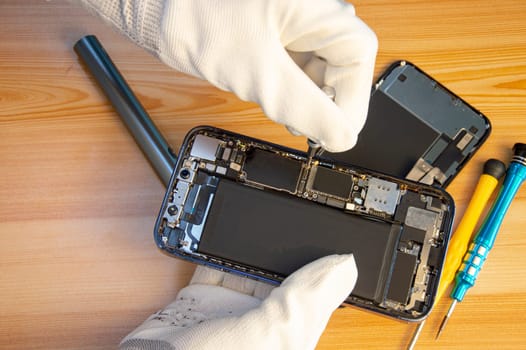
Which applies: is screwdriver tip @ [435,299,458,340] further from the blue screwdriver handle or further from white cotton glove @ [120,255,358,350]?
white cotton glove @ [120,255,358,350]

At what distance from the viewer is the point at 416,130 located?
760 millimetres

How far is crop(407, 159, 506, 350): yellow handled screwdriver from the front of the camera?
71 centimetres

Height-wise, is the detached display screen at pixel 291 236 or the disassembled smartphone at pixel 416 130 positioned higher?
the disassembled smartphone at pixel 416 130

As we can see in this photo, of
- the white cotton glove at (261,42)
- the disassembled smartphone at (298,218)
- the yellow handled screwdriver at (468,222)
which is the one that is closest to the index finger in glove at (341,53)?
the white cotton glove at (261,42)

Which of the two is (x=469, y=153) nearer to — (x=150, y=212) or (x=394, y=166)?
(x=394, y=166)

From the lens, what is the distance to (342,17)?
545mm

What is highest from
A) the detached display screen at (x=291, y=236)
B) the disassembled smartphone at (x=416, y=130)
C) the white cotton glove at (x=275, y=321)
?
the disassembled smartphone at (x=416, y=130)

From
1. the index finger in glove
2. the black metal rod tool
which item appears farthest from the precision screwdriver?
the black metal rod tool

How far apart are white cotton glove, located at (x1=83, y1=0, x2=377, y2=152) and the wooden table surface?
0.73 feet

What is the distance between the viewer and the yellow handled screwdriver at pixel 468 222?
706mm

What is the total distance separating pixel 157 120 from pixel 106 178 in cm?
12

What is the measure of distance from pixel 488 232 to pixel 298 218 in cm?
29

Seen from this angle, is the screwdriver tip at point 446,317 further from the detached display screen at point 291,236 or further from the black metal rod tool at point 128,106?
the black metal rod tool at point 128,106

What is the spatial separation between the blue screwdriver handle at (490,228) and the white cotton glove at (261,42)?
0.30m
